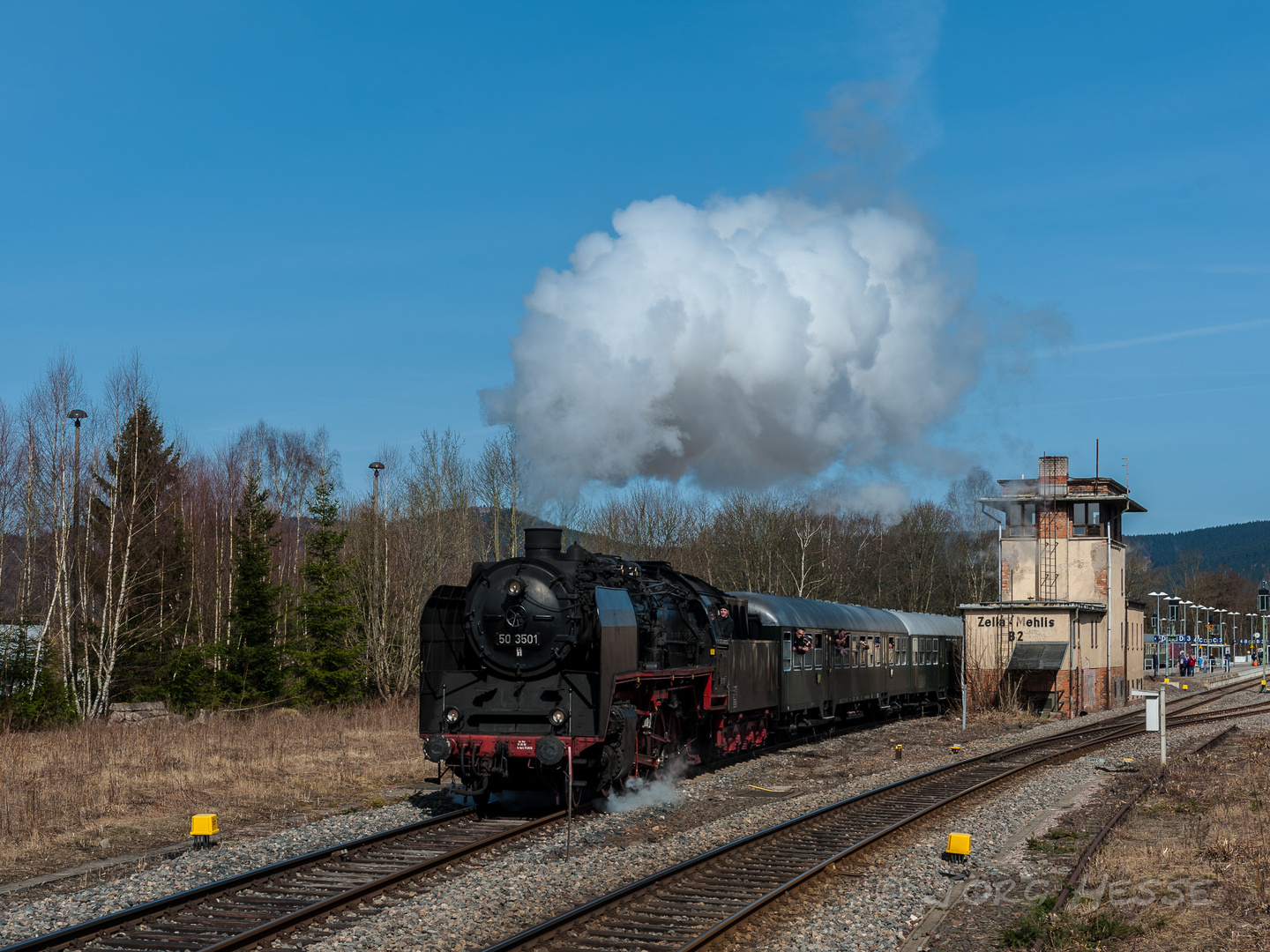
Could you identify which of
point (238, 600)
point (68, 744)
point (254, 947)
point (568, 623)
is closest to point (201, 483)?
point (238, 600)

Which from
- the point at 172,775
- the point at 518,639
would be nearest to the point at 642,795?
the point at 518,639

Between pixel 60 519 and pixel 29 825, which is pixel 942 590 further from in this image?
pixel 29 825

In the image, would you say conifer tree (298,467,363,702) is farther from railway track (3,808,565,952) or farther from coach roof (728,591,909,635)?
railway track (3,808,565,952)

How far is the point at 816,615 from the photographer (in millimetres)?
23719

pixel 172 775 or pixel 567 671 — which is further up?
pixel 567 671

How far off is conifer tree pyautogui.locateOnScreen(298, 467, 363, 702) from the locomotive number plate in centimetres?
1809

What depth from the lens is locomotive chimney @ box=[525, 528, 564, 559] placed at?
14.0 m

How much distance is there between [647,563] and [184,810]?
737cm

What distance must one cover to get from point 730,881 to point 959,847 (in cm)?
246

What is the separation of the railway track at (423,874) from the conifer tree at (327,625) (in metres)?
18.3

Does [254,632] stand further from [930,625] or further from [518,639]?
[930,625]

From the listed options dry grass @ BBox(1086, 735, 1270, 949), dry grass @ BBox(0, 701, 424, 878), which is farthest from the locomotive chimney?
dry grass @ BBox(1086, 735, 1270, 949)

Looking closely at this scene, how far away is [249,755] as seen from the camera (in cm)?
1817

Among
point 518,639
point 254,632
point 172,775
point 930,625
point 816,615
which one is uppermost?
point 518,639
